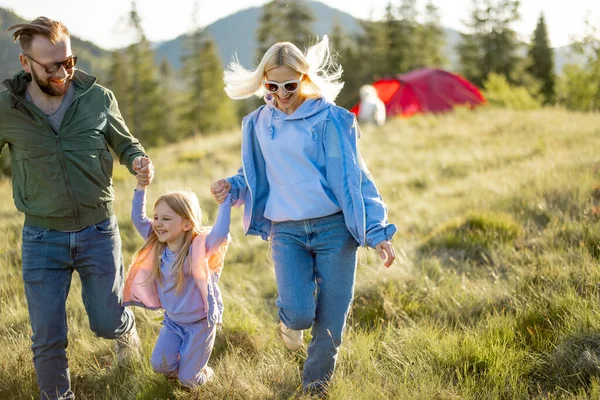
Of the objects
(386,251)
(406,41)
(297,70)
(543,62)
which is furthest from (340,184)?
(543,62)

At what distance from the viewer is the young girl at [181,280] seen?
3.37 meters

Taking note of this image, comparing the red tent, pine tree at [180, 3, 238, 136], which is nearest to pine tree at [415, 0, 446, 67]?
pine tree at [180, 3, 238, 136]

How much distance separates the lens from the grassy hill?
125 inches

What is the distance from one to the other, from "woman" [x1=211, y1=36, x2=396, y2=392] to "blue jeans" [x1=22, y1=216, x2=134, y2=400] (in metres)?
0.86

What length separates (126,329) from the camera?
3.69m

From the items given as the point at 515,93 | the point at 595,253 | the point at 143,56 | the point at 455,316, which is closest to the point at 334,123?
the point at 455,316

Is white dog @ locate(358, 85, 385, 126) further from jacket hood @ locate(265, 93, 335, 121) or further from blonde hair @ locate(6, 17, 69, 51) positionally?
blonde hair @ locate(6, 17, 69, 51)

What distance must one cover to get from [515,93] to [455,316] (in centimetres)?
2089

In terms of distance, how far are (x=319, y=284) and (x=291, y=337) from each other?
0.49 metres

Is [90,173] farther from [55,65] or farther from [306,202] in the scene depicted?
[306,202]

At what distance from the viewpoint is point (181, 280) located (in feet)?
11.1

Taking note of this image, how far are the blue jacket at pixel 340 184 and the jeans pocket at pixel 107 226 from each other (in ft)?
2.74

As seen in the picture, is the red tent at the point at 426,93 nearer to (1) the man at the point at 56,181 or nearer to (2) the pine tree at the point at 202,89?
(1) the man at the point at 56,181

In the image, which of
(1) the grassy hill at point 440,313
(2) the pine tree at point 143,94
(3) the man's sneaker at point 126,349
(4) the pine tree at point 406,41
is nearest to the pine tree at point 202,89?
(2) the pine tree at point 143,94
